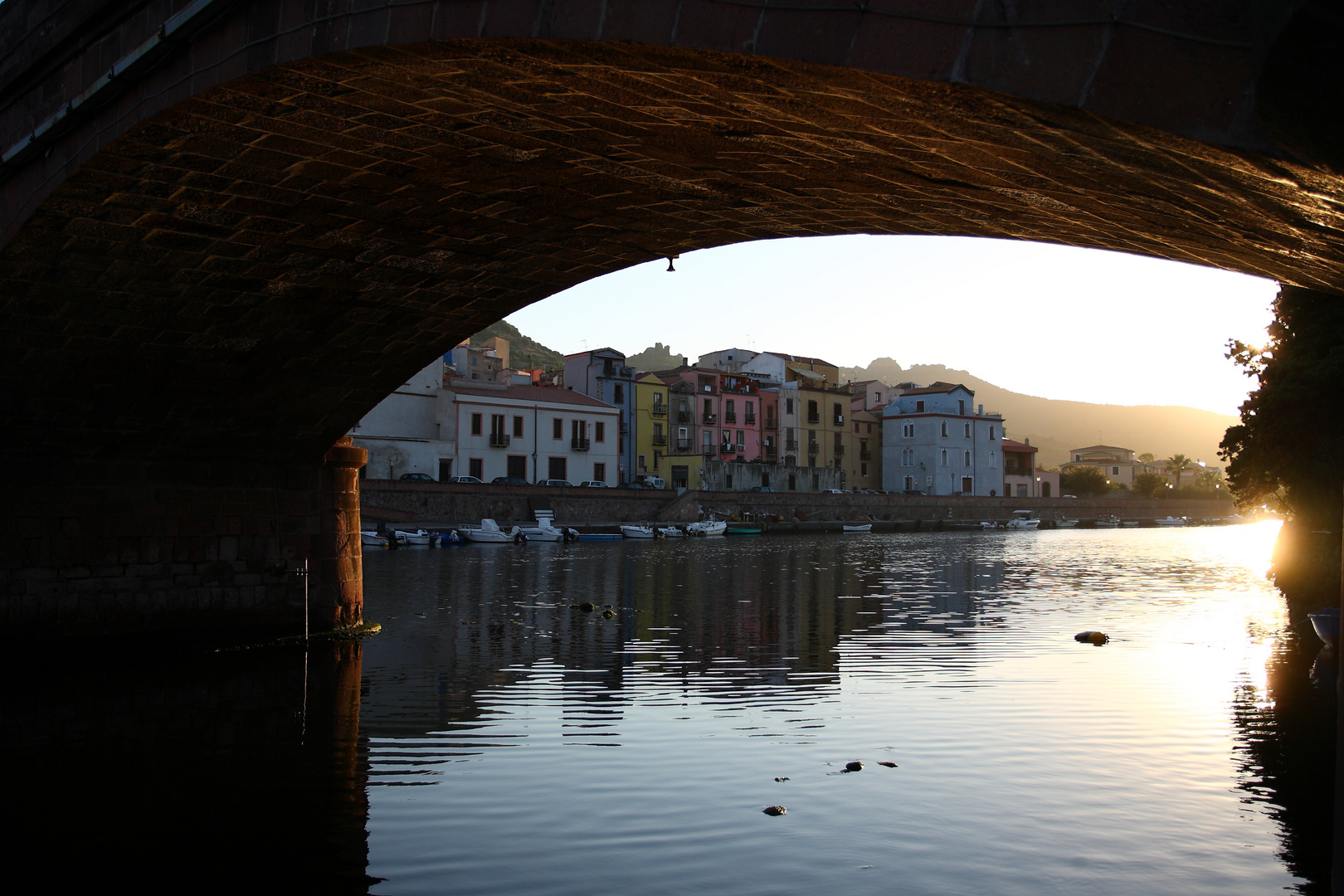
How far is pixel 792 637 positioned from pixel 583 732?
7.52 metres

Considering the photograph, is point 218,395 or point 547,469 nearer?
point 218,395

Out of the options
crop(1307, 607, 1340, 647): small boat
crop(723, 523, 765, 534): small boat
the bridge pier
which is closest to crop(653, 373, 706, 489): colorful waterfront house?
crop(723, 523, 765, 534): small boat

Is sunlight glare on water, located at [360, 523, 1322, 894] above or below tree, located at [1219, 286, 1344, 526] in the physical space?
below

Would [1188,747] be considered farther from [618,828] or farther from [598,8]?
[598,8]

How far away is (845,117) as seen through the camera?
249 inches

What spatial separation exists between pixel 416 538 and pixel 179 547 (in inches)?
1134

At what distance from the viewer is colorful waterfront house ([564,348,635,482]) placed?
6519 cm

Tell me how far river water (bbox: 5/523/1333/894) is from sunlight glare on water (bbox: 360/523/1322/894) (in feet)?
0.13

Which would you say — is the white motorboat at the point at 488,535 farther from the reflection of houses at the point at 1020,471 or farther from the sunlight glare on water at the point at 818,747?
the reflection of houses at the point at 1020,471

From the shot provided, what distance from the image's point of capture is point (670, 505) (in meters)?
58.3

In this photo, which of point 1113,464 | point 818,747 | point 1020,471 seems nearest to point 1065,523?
point 1020,471

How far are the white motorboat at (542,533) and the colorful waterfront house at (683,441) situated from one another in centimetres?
1960

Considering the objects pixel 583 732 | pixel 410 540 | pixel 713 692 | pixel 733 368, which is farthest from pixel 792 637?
pixel 733 368

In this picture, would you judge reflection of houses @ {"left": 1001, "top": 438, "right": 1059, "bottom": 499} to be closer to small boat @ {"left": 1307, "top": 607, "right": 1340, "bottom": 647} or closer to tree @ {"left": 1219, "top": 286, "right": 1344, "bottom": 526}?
tree @ {"left": 1219, "top": 286, "right": 1344, "bottom": 526}
